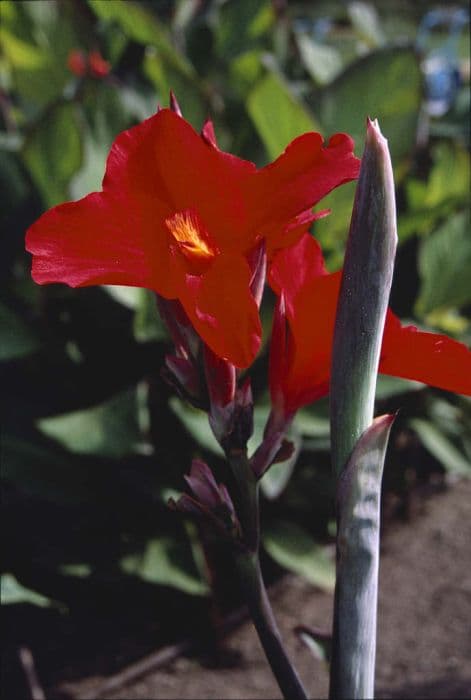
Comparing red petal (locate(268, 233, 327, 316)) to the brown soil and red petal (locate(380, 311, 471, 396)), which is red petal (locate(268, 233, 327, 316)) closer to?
red petal (locate(380, 311, 471, 396))

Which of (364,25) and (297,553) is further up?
(364,25)

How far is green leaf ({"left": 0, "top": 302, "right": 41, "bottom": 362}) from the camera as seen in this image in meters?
0.87

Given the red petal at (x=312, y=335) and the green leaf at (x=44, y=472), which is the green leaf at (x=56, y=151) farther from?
the red petal at (x=312, y=335)

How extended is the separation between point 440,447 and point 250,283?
0.75m

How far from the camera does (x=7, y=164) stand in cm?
98

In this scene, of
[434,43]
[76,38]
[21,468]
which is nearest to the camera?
[21,468]

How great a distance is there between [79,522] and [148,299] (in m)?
0.25

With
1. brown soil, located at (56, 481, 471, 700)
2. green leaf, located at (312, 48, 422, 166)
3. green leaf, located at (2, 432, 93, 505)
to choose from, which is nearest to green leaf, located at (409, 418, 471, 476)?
brown soil, located at (56, 481, 471, 700)

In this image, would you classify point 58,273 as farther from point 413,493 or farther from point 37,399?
point 413,493

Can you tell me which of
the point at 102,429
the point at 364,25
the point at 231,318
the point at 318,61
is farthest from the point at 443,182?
the point at 231,318

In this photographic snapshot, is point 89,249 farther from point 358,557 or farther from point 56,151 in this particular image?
point 56,151

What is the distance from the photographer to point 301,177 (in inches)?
16.0

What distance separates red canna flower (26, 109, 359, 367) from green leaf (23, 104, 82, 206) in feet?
1.56

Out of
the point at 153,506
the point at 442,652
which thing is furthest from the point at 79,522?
the point at 442,652
